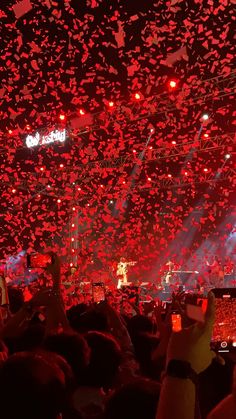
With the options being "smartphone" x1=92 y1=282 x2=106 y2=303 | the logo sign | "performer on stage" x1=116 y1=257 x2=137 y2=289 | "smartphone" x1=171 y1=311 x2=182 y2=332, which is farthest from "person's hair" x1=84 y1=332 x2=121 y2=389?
"performer on stage" x1=116 y1=257 x2=137 y2=289

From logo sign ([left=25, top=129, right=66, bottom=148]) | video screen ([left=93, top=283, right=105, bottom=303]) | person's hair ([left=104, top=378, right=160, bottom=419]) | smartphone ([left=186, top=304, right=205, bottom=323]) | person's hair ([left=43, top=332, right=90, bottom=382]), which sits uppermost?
logo sign ([left=25, top=129, right=66, bottom=148])

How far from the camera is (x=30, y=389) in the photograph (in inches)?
62.5

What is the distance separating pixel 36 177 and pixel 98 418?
16.3 meters

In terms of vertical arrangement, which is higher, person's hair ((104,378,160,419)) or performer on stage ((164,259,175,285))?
performer on stage ((164,259,175,285))

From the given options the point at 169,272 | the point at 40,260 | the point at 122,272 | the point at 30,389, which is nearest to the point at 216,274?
the point at 169,272

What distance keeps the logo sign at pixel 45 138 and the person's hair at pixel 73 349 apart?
12.5m

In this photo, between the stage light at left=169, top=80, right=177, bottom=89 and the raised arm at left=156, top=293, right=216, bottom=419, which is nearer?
the raised arm at left=156, top=293, right=216, bottom=419

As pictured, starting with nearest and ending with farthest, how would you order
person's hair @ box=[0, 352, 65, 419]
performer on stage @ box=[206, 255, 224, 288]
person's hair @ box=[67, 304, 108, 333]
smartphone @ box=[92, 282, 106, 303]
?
person's hair @ box=[0, 352, 65, 419] < person's hair @ box=[67, 304, 108, 333] < smartphone @ box=[92, 282, 106, 303] < performer on stage @ box=[206, 255, 224, 288]

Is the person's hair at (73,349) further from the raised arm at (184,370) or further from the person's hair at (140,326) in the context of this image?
the person's hair at (140,326)

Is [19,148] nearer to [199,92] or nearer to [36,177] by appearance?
[36,177]

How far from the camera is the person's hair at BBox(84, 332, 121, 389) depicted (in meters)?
2.36

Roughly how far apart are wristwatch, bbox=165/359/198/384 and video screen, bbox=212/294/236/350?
219 centimetres

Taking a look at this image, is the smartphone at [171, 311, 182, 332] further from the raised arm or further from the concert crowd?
the raised arm

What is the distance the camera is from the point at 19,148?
637 inches
